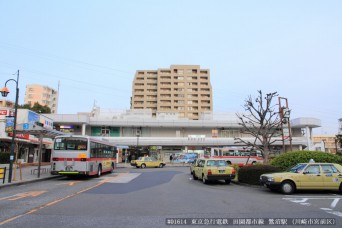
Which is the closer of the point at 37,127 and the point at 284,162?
the point at 284,162

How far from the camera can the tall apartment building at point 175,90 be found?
336 ft

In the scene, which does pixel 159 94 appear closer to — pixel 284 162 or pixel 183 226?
pixel 284 162

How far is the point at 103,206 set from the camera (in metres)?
9.59

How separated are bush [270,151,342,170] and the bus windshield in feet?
43.6

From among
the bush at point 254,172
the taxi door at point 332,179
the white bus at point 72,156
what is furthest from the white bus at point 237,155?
the taxi door at point 332,179

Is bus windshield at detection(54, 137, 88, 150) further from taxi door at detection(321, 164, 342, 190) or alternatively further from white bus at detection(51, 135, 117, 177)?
taxi door at detection(321, 164, 342, 190)

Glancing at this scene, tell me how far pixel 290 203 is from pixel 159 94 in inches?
3665

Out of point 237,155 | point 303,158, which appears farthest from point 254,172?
point 237,155

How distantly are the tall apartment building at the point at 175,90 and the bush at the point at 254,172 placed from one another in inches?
3274

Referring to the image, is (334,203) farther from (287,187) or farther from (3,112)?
(3,112)

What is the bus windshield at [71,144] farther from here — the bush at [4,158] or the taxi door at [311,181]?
the bush at [4,158]

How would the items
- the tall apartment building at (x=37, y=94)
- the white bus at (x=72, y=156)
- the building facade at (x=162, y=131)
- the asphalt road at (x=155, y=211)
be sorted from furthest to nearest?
the tall apartment building at (x=37, y=94), the building facade at (x=162, y=131), the white bus at (x=72, y=156), the asphalt road at (x=155, y=211)

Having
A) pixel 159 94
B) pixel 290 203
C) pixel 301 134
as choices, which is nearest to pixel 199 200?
pixel 290 203

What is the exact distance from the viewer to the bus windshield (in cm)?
2030
